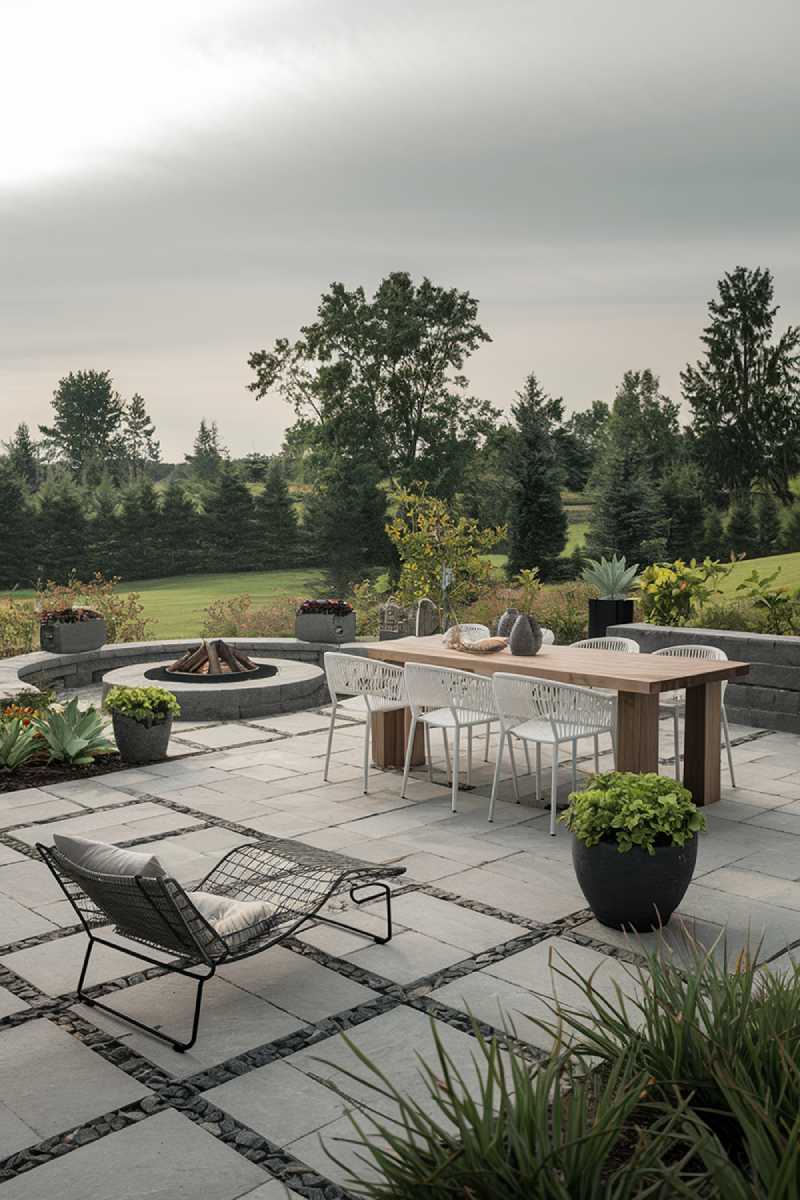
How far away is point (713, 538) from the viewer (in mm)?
25203

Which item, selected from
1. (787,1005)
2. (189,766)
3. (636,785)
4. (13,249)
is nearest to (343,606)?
(189,766)

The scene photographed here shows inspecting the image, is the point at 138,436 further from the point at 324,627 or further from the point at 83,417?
the point at 324,627

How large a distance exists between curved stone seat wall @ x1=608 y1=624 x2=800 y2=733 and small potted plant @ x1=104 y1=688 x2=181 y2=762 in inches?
164

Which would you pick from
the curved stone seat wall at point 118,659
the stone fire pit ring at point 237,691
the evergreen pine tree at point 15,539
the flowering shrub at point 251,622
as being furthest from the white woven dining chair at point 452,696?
the evergreen pine tree at point 15,539

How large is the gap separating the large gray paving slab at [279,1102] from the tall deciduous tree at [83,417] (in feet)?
129

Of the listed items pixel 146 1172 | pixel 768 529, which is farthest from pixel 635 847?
pixel 768 529

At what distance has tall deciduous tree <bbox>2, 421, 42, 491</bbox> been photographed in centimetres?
3450

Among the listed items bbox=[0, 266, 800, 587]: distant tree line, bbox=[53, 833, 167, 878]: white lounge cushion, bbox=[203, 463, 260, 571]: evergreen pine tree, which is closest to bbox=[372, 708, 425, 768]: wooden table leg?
bbox=[53, 833, 167, 878]: white lounge cushion

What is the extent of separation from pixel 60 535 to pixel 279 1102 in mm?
23545

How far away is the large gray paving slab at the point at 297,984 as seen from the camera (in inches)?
135

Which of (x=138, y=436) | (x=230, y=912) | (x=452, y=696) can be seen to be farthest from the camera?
(x=138, y=436)

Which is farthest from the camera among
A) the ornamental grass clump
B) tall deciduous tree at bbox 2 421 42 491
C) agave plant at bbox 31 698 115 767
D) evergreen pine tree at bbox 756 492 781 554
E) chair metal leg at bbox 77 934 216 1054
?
tall deciduous tree at bbox 2 421 42 491

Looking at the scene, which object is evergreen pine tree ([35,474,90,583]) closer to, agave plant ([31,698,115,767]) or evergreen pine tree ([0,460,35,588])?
evergreen pine tree ([0,460,35,588])

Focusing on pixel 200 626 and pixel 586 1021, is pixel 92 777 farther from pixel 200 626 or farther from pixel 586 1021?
pixel 200 626
